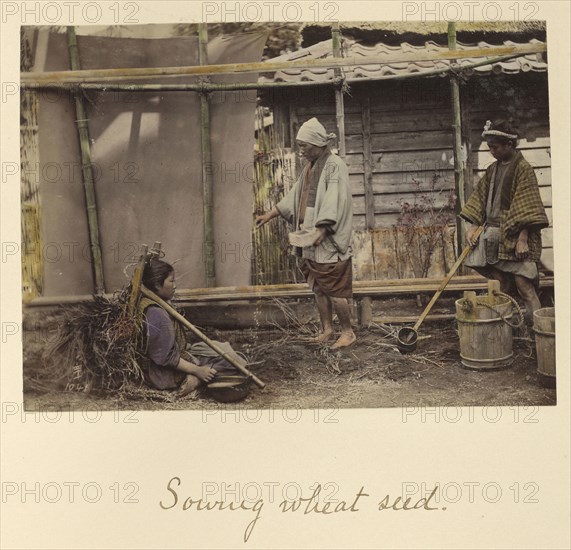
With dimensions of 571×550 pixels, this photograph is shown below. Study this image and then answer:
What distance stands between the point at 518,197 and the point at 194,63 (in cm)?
196

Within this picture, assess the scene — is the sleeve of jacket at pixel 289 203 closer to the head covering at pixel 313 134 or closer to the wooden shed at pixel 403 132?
the wooden shed at pixel 403 132

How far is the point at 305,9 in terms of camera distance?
→ 360cm

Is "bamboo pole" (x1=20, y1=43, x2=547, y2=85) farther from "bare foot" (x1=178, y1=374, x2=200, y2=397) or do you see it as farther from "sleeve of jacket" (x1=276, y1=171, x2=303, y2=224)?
"bare foot" (x1=178, y1=374, x2=200, y2=397)

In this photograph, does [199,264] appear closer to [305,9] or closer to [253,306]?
[253,306]

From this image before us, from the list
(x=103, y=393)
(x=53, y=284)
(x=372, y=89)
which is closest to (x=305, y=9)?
(x=372, y=89)

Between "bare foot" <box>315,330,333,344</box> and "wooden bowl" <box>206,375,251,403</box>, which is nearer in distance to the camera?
"wooden bowl" <box>206,375,251,403</box>

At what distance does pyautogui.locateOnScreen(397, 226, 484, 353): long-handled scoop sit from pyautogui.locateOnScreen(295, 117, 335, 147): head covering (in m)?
1.01

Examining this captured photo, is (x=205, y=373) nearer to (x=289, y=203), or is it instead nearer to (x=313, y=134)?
(x=289, y=203)

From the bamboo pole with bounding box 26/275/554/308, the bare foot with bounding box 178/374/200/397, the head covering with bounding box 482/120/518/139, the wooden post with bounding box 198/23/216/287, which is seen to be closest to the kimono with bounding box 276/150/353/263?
the bamboo pole with bounding box 26/275/554/308

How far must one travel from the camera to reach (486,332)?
3.66m

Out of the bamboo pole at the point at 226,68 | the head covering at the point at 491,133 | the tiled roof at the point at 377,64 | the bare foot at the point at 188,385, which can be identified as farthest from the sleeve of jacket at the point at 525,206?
the bare foot at the point at 188,385

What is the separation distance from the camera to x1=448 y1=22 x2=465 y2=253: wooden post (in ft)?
12.0

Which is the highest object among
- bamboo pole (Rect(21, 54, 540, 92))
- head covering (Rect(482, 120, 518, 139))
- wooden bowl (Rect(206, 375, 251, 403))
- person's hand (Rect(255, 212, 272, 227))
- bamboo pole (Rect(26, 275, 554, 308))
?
bamboo pole (Rect(21, 54, 540, 92))

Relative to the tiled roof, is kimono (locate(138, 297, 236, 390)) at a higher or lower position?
lower
